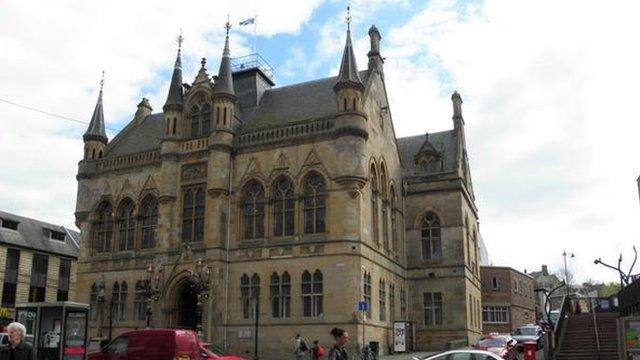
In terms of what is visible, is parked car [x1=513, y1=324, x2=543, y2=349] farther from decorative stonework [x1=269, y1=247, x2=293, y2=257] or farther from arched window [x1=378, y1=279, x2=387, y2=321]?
decorative stonework [x1=269, y1=247, x2=293, y2=257]

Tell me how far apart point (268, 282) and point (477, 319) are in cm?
2099

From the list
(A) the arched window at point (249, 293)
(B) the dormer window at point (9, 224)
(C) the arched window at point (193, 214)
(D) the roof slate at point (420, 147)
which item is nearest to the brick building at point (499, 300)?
(D) the roof slate at point (420, 147)

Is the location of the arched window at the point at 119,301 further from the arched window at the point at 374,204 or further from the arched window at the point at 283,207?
the arched window at the point at 374,204

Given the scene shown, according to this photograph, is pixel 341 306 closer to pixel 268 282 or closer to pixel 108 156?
pixel 268 282

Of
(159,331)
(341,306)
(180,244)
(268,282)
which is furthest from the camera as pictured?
(180,244)

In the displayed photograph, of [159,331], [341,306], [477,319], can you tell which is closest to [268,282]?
[341,306]

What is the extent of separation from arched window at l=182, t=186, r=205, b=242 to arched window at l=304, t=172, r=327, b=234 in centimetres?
699

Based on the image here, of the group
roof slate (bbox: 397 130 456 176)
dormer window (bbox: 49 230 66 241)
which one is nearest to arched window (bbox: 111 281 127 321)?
roof slate (bbox: 397 130 456 176)

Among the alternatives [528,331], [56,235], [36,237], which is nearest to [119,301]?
[36,237]

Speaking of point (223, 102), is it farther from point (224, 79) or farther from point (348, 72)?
point (348, 72)

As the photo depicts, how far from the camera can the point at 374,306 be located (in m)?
36.3

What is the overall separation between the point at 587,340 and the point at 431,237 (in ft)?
47.7

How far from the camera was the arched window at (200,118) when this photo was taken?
41.1 meters

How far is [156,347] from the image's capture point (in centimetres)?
1998
